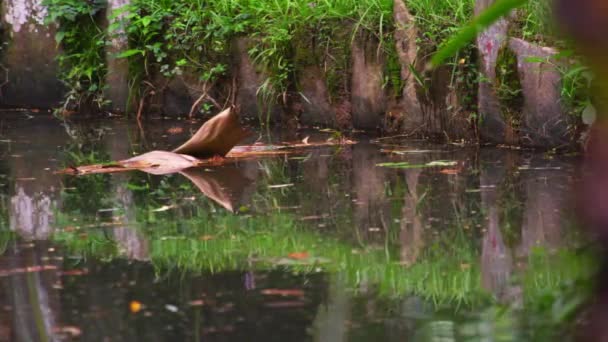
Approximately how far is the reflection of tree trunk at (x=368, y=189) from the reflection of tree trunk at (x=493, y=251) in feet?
1.13

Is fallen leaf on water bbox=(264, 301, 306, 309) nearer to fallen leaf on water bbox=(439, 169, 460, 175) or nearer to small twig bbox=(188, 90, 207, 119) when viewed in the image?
fallen leaf on water bbox=(439, 169, 460, 175)

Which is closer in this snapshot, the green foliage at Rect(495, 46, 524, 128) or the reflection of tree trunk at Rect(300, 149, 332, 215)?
the reflection of tree trunk at Rect(300, 149, 332, 215)

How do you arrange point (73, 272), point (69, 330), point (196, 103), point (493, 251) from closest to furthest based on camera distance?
point (69, 330) < point (73, 272) < point (493, 251) < point (196, 103)

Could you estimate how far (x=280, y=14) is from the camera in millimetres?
6324

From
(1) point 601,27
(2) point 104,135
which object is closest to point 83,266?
(1) point 601,27

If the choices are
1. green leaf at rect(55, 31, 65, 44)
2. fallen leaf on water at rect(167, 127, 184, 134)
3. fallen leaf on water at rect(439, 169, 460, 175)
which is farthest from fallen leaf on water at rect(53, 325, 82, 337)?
green leaf at rect(55, 31, 65, 44)

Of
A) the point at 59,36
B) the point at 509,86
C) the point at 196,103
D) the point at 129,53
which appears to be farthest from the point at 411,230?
the point at 59,36

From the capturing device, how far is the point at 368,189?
13.1 feet

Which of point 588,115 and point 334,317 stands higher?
point 588,115

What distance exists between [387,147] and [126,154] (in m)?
1.35

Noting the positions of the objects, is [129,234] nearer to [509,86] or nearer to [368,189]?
[368,189]

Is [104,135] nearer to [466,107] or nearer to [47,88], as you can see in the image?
[47,88]

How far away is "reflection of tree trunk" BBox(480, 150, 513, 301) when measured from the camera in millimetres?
2374

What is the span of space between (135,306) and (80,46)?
555cm
